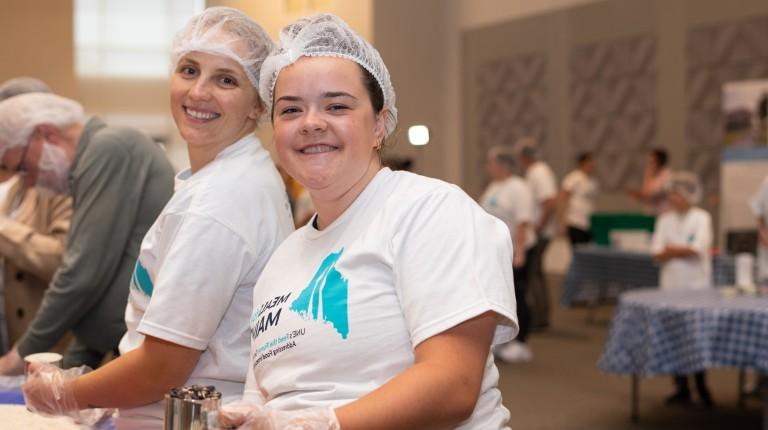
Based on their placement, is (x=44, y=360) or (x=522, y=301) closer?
(x=44, y=360)

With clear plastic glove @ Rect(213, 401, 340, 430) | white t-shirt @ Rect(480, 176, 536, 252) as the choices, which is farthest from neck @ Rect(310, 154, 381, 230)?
white t-shirt @ Rect(480, 176, 536, 252)

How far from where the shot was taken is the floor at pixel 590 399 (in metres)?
4.67

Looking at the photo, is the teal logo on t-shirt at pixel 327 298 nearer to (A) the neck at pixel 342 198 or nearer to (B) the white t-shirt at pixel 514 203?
(A) the neck at pixel 342 198

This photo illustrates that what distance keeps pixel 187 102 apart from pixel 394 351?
2.31ft

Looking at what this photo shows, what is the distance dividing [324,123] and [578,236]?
7.91 metres

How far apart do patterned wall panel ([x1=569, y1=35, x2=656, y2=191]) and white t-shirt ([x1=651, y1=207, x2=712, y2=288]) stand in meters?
4.38

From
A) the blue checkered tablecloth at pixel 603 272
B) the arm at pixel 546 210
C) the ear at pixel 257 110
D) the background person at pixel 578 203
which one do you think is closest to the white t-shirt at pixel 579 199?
the background person at pixel 578 203

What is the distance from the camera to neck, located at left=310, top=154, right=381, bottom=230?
1339 millimetres

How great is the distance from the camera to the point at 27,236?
255cm

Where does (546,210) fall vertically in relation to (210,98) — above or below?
below

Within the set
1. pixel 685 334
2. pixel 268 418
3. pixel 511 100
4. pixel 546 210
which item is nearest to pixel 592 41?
pixel 511 100

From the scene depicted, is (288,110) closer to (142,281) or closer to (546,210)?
(142,281)

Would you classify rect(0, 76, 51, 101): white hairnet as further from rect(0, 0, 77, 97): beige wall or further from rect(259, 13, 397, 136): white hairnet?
rect(259, 13, 397, 136): white hairnet

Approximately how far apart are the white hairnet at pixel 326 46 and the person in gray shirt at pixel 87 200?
0.87 meters
